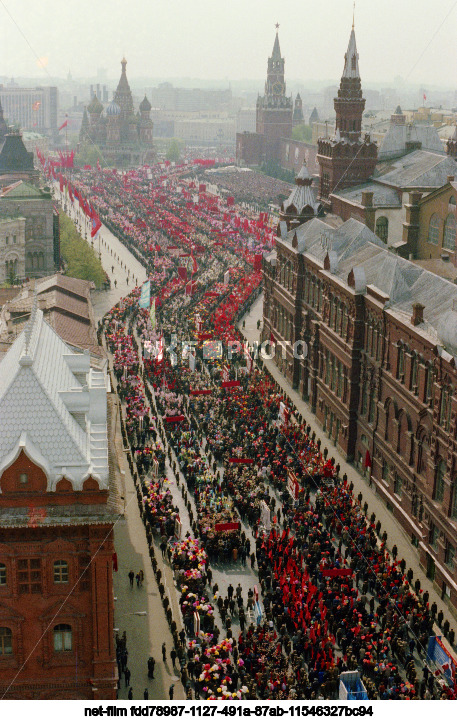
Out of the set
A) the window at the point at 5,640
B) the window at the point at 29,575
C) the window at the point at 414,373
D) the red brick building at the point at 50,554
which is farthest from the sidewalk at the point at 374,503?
the window at the point at 5,640

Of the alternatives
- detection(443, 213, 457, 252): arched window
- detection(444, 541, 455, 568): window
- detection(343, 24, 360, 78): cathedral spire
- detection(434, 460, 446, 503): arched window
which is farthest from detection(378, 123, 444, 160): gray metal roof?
detection(444, 541, 455, 568): window

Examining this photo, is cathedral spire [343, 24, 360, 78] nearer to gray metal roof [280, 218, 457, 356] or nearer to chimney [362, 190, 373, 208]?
chimney [362, 190, 373, 208]

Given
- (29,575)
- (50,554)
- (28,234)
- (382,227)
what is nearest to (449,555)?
(50,554)

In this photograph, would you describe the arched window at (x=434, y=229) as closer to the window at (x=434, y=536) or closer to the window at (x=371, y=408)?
the window at (x=371, y=408)

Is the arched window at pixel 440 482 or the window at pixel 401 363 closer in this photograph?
the arched window at pixel 440 482

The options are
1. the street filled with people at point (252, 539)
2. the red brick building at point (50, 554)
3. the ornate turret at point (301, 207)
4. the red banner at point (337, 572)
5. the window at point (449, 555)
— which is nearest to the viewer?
the red brick building at point (50, 554)

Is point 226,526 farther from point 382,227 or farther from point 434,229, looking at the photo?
point 382,227

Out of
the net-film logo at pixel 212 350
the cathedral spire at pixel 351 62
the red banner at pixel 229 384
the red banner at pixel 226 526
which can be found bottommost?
the red banner at pixel 226 526
